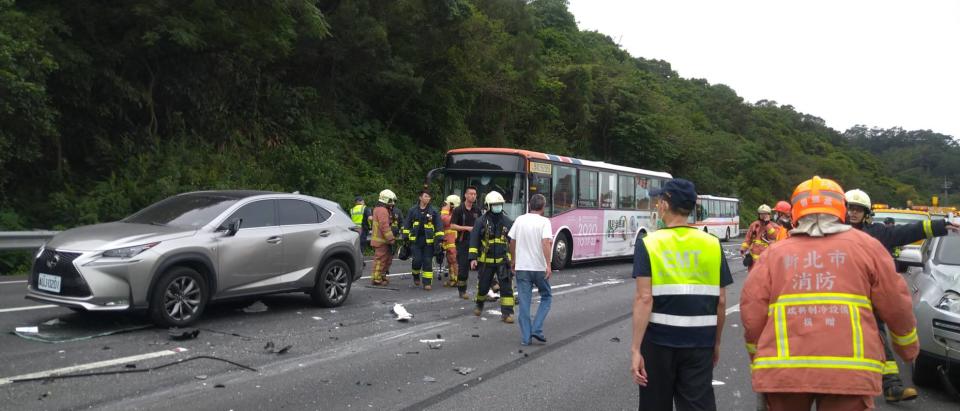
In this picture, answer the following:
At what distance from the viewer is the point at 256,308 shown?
384 inches

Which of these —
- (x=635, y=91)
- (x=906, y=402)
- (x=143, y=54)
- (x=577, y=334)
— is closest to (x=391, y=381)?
(x=577, y=334)

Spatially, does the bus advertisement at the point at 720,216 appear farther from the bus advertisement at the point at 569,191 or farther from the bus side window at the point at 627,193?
the bus advertisement at the point at 569,191

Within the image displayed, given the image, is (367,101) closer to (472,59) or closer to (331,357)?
(472,59)

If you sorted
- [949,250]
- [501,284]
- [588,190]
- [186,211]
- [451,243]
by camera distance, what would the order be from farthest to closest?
1. [588,190]
2. [451,243]
3. [501,284]
4. [186,211]
5. [949,250]

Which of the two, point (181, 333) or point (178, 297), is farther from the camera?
point (178, 297)

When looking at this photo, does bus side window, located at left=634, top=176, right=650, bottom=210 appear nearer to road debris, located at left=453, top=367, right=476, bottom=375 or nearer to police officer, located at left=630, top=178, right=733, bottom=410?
road debris, located at left=453, top=367, right=476, bottom=375

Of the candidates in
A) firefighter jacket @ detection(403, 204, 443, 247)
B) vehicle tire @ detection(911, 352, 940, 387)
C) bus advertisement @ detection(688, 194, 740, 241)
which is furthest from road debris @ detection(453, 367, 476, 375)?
Result: bus advertisement @ detection(688, 194, 740, 241)

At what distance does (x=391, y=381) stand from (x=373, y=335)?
205 centimetres

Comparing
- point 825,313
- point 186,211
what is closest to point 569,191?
point 186,211

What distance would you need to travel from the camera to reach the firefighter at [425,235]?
12.5 m

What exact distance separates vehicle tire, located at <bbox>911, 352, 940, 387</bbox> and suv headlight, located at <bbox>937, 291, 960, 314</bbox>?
572mm

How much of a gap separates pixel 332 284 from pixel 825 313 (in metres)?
8.05

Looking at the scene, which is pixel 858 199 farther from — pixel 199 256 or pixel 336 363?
pixel 199 256

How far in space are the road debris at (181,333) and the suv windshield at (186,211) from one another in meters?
1.31
